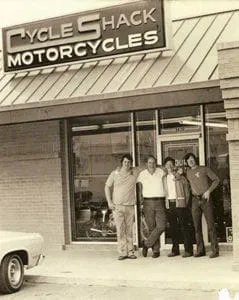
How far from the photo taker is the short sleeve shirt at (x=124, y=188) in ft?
36.9

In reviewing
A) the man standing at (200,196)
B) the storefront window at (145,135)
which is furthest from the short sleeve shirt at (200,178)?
the storefront window at (145,135)

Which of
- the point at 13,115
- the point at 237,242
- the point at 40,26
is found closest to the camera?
the point at 237,242

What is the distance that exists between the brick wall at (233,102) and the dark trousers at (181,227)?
1749mm

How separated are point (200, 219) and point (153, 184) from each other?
1101 mm

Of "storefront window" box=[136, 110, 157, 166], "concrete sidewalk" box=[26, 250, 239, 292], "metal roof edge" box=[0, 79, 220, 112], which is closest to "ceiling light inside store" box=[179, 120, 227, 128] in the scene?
"storefront window" box=[136, 110, 157, 166]

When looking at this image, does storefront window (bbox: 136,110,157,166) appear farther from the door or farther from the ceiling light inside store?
the ceiling light inside store

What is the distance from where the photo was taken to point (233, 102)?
9.39 m

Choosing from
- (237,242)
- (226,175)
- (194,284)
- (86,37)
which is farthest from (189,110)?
(194,284)

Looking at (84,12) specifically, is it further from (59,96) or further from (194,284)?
(194,284)

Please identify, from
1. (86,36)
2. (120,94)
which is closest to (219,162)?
(120,94)

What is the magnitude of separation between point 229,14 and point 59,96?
3.87 meters

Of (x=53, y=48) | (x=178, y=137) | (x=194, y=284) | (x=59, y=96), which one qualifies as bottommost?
(x=194, y=284)

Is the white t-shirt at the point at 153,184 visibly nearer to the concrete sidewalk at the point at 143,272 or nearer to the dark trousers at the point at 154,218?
the dark trousers at the point at 154,218

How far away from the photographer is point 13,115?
38.0 feet
